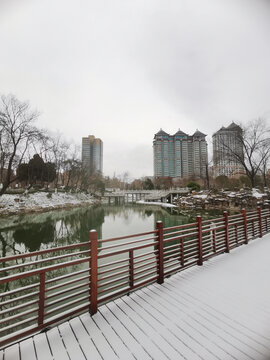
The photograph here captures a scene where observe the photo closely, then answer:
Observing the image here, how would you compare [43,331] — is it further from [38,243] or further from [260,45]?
[38,243]

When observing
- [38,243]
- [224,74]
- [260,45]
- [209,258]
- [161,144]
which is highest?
[161,144]

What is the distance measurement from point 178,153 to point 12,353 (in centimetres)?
7900

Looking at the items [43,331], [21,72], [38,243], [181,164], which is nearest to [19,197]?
[38,243]

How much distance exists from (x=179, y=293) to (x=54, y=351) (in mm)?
2086

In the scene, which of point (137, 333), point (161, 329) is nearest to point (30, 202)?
point (137, 333)

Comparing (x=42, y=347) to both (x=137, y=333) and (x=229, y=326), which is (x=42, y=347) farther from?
(x=229, y=326)

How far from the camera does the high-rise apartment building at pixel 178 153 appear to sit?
7512 cm

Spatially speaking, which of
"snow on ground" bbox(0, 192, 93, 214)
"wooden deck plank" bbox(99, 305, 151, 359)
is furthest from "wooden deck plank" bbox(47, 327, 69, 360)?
"snow on ground" bbox(0, 192, 93, 214)

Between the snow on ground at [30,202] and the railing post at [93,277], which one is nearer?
the railing post at [93,277]

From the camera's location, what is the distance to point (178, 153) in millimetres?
76312

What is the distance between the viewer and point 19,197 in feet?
69.8

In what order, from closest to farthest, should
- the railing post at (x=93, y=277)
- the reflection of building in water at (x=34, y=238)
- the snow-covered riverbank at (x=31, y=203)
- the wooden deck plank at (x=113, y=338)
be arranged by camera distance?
the wooden deck plank at (x=113, y=338) → the railing post at (x=93, y=277) → the reflection of building in water at (x=34, y=238) → the snow-covered riverbank at (x=31, y=203)

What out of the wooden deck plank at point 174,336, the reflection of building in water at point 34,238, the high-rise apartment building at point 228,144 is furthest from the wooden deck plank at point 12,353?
the high-rise apartment building at point 228,144

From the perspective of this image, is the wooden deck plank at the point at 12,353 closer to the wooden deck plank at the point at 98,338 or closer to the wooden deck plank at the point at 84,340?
the wooden deck plank at the point at 84,340
